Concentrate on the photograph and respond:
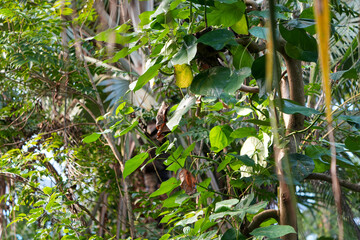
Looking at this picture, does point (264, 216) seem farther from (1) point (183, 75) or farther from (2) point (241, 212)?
(1) point (183, 75)

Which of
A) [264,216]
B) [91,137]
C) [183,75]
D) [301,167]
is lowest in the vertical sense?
[264,216]

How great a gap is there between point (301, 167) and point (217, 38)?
292 mm

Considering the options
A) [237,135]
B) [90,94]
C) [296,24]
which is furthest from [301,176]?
[90,94]

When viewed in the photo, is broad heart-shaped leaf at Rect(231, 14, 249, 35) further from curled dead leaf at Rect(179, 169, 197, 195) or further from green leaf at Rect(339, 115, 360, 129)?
curled dead leaf at Rect(179, 169, 197, 195)

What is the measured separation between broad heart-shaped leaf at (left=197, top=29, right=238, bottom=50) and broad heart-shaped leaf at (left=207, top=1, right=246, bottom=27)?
21 millimetres

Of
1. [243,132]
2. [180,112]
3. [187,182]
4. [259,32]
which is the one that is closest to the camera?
[259,32]

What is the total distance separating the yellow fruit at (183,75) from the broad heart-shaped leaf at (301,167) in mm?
234

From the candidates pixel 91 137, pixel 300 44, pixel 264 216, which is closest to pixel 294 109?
pixel 300 44

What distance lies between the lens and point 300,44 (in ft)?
2.29

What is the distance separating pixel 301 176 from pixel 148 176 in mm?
2634

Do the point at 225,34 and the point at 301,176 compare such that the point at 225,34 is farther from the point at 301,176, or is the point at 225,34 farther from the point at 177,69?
the point at 301,176

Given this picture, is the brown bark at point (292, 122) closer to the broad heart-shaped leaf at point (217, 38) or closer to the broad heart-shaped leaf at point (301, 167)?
the broad heart-shaped leaf at point (301, 167)

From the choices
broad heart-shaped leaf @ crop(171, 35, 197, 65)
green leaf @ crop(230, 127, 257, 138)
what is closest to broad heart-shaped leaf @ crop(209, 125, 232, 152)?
green leaf @ crop(230, 127, 257, 138)

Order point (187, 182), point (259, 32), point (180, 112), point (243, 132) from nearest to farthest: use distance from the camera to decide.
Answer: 1. point (259, 32)
2. point (180, 112)
3. point (243, 132)
4. point (187, 182)
